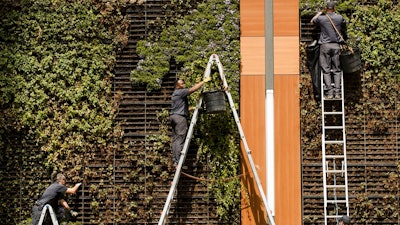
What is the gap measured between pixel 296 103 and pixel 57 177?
Result: 3709 mm

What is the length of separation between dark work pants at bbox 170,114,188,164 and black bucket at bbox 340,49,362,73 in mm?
2494

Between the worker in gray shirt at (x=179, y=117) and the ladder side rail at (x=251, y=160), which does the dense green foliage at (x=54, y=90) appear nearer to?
the worker in gray shirt at (x=179, y=117)

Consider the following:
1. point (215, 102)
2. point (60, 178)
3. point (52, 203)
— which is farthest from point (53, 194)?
point (215, 102)

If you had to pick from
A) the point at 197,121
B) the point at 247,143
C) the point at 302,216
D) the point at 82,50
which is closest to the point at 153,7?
the point at 82,50

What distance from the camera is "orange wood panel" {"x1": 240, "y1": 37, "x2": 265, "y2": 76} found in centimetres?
984

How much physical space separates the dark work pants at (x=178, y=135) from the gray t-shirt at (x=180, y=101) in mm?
74

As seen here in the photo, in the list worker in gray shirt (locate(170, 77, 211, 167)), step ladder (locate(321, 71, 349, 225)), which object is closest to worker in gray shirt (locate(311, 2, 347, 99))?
step ladder (locate(321, 71, 349, 225))

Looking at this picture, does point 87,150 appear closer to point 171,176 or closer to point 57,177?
point 57,177

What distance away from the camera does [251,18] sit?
9.94 metres

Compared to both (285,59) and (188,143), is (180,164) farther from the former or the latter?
(285,59)

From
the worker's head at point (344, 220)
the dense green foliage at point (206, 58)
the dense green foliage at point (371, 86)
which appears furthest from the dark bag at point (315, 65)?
the worker's head at point (344, 220)

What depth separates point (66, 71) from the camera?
9.83 metres

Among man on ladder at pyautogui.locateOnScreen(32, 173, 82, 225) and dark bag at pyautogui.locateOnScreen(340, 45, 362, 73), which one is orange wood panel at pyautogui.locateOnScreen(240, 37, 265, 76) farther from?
man on ladder at pyautogui.locateOnScreen(32, 173, 82, 225)

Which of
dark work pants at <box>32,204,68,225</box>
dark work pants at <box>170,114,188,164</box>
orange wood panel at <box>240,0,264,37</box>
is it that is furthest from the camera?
orange wood panel at <box>240,0,264,37</box>
